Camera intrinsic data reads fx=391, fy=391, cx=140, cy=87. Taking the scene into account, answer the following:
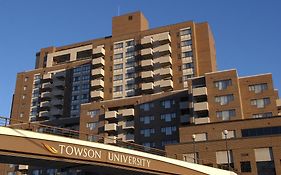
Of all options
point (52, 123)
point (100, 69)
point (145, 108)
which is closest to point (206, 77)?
point (145, 108)

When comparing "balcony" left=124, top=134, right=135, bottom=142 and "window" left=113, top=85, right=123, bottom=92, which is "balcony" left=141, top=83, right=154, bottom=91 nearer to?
"window" left=113, top=85, right=123, bottom=92

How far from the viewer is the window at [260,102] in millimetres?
84062

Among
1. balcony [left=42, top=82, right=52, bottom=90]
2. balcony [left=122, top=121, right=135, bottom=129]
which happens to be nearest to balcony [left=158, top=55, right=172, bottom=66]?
balcony [left=122, top=121, right=135, bottom=129]

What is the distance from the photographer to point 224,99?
82750mm

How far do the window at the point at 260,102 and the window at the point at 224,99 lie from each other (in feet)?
20.4

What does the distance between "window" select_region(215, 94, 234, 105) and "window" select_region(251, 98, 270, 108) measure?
621cm

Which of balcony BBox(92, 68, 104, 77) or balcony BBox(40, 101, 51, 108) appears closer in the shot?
balcony BBox(92, 68, 104, 77)

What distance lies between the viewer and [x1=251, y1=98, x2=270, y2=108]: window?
84062 millimetres

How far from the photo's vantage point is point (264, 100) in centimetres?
8431

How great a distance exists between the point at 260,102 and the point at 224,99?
847cm

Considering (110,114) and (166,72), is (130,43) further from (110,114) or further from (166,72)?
(110,114)

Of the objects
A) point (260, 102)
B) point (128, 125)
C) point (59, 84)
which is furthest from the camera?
point (59, 84)

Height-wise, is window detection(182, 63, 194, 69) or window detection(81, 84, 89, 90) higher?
window detection(81, 84, 89, 90)

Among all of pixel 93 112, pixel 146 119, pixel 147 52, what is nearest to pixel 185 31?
pixel 147 52
